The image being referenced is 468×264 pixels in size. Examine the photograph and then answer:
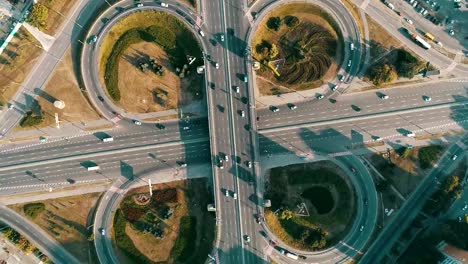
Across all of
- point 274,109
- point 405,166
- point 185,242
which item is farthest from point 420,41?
point 185,242

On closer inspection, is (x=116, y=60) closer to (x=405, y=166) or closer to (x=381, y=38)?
(x=381, y=38)

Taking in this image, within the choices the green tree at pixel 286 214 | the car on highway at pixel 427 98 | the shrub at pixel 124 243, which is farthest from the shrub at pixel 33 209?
the car on highway at pixel 427 98

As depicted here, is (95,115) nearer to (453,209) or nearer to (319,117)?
(319,117)

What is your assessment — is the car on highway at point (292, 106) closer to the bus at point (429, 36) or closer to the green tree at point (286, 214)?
the green tree at point (286, 214)

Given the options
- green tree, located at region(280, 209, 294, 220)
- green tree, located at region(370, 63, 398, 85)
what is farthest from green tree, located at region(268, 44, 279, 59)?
green tree, located at region(280, 209, 294, 220)

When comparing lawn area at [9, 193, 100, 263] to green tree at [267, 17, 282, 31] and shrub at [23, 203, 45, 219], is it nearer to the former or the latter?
shrub at [23, 203, 45, 219]
